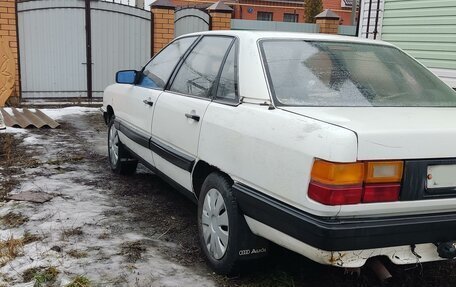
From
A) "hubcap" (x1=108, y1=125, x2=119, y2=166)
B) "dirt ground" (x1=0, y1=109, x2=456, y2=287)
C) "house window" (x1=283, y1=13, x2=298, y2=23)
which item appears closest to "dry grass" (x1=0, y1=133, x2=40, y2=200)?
"dirt ground" (x1=0, y1=109, x2=456, y2=287)

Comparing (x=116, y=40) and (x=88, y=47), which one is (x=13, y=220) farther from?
(x=116, y=40)

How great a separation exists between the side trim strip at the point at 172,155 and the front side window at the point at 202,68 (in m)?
0.46

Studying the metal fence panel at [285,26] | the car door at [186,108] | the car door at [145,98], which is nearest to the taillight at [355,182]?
the car door at [186,108]

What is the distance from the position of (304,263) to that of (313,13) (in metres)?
24.0

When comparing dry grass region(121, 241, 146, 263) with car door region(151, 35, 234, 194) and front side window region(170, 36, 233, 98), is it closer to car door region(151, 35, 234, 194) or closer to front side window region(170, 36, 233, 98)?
car door region(151, 35, 234, 194)

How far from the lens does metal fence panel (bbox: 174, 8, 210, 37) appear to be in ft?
38.8

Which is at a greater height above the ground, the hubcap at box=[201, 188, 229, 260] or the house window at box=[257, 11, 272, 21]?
the house window at box=[257, 11, 272, 21]

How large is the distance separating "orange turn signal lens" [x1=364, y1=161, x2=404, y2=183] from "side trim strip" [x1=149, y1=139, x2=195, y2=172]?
148 centimetres

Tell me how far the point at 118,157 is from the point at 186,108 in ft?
6.65

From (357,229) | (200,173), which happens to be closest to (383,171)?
(357,229)

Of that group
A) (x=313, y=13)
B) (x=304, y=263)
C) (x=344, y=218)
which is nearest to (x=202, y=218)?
(x=304, y=263)

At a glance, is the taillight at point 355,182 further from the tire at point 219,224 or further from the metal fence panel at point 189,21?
the metal fence panel at point 189,21

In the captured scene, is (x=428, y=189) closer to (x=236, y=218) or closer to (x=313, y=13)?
(x=236, y=218)

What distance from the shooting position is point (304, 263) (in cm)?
345
